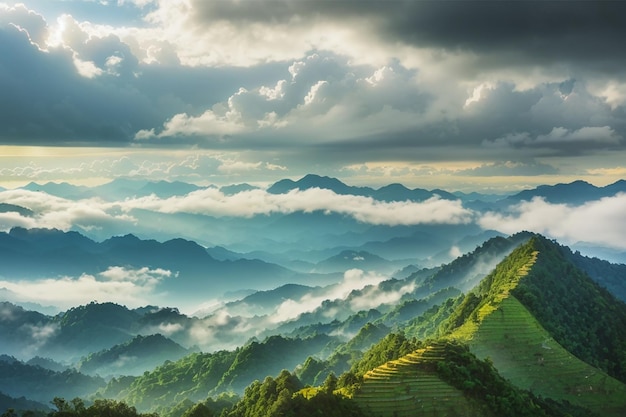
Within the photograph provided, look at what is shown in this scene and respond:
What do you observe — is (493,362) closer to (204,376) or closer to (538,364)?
(538,364)

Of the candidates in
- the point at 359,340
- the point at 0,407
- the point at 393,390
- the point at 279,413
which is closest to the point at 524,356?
the point at 393,390

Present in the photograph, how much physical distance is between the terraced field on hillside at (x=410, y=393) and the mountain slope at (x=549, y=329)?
86.8 ft

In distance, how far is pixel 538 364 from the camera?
84.1m

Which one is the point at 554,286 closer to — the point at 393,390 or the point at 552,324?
the point at 552,324

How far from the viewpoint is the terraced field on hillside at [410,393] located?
56.9m

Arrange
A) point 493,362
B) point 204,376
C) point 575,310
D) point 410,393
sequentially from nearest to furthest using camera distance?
1. point 410,393
2. point 493,362
3. point 575,310
4. point 204,376

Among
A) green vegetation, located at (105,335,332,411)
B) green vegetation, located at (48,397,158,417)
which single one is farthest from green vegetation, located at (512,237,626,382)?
green vegetation, located at (105,335,332,411)

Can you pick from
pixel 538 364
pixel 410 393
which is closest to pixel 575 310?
pixel 538 364

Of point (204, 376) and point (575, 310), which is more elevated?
point (575, 310)

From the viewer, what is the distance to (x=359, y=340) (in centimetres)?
17112

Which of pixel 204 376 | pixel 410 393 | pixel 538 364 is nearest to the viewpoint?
pixel 410 393

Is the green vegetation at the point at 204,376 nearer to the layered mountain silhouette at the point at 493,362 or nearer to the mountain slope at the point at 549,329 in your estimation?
the layered mountain silhouette at the point at 493,362

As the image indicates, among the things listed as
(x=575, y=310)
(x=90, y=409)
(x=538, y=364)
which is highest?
(x=90, y=409)

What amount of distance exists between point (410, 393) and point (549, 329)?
50.9 m
